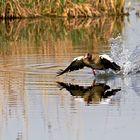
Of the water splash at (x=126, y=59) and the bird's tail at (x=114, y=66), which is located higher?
the bird's tail at (x=114, y=66)

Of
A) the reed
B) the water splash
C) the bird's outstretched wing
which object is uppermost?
the bird's outstretched wing

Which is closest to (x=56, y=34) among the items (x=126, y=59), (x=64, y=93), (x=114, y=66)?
(x=126, y=59)

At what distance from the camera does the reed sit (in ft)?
97.6

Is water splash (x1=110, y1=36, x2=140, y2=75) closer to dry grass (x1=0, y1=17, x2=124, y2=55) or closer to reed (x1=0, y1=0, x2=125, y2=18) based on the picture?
dry grass (x1=0, y1=17, x2=124, y2=55)

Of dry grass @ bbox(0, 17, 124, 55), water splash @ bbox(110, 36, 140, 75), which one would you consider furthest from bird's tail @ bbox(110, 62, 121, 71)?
dry grass @ bbox(0, 17, 124, 55)

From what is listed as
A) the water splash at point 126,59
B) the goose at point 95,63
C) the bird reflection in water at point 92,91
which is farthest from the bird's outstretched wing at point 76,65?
the water splash at point 126,59

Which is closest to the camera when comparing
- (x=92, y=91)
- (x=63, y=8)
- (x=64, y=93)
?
(x=64, y=93)

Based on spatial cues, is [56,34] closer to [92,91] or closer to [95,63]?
[95,63]

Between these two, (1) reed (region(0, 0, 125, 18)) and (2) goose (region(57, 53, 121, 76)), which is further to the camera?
(1) reed (region(0, 0, 125, 18))

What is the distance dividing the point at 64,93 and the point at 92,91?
0.47 meters

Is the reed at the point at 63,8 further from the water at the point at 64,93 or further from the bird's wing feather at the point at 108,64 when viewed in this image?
the bird's wing feather at the point at 108,64

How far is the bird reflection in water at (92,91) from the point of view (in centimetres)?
1104

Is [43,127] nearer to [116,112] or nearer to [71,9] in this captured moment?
[116,112]

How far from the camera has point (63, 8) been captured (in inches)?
1209
